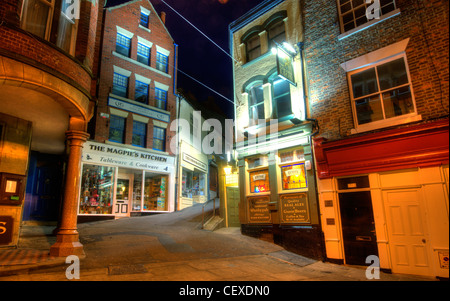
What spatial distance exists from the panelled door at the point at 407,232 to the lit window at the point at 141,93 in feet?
51.7

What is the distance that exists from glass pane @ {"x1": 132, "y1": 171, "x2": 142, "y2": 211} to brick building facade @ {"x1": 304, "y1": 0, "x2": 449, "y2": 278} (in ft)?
39.8

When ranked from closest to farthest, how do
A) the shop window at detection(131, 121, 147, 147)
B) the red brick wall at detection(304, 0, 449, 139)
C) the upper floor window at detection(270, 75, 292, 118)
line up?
the red brick wall at detection(304, 0, 449, 139) → the upper floor window at detection(270, 75, 292, 118) → the shop window at detection(131, 121, 147, 147)

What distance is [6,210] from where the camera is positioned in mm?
8320

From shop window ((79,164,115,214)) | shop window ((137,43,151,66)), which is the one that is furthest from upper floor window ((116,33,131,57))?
shop window ((79,164,115,214))

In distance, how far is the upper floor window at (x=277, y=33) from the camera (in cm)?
1188

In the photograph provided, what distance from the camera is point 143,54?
19.5 metres

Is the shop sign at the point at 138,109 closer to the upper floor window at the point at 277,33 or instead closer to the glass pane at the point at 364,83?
the upper floor window at the point at 277,33

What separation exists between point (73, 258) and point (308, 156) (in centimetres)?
782

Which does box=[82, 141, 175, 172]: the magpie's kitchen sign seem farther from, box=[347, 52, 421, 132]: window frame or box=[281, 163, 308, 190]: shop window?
box=[347, 52, 421, 132]: window frame

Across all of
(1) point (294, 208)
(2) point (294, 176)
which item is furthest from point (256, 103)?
(1) point (294, 208)

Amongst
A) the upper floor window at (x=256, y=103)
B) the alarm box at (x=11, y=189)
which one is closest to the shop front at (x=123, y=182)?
the alarm box at (x=11, y=189)

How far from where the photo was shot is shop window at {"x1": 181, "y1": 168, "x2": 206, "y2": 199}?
20.5 meters
